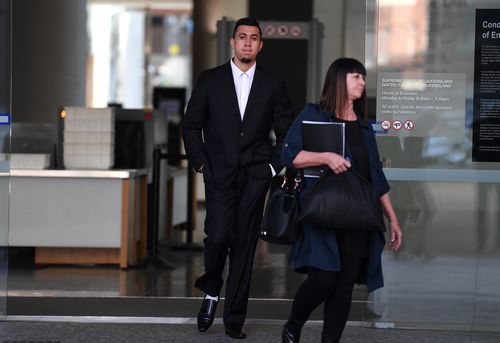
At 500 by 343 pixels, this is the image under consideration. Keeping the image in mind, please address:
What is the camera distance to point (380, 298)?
669 centimetres

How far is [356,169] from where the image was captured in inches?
206

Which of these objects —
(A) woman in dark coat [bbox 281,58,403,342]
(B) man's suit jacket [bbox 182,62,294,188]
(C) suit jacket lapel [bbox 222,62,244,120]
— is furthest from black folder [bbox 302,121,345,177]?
(C) suit jacket lapel [bbox 222,62,244,120]

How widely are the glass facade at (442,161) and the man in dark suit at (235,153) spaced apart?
2.85ft

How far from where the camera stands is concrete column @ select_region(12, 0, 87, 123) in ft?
40.7

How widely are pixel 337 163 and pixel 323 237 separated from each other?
38 centimetres

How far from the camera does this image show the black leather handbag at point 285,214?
5.21 meters

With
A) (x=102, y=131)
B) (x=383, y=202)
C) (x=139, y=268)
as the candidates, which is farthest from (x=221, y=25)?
(x=383, y=202)

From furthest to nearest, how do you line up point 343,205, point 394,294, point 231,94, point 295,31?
1. point 295,31
2. point 394,294
3. point 231,94
4. point 343,205

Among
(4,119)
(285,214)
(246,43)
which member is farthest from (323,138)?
(4,119)

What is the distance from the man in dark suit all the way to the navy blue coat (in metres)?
0.76

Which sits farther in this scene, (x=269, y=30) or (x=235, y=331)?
(x=269, y=30)

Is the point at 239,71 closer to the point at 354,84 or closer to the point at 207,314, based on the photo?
the point at 354,84

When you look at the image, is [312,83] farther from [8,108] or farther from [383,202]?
[383,202]

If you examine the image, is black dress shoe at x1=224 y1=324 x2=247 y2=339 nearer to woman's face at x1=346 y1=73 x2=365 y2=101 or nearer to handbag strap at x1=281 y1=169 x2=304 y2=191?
handbag strap at x1=281 y1=169 x2=304 y2=191
